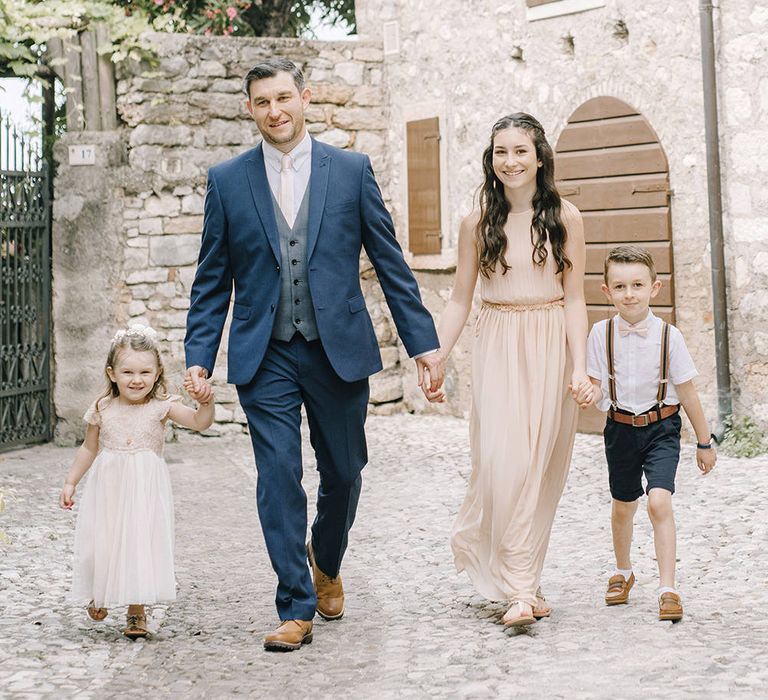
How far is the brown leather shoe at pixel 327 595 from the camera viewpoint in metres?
4.47

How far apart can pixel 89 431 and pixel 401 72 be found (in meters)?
6.64

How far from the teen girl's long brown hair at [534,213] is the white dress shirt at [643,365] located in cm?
32

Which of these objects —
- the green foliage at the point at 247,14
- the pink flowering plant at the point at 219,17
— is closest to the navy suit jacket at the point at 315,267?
the green foliage at the point at 247,14

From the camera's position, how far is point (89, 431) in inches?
172

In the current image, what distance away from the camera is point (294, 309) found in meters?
4.17

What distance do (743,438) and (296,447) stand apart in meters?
4.43

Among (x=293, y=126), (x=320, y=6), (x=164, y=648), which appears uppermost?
(x=320, y=6)

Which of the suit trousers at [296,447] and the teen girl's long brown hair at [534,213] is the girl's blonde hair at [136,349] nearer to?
the suit trousers at [296,447]

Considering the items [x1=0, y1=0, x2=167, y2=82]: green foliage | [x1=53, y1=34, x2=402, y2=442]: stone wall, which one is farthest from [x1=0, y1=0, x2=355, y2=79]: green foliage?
[x1=53, y1=34, x2=402, y2=442]: stone wall

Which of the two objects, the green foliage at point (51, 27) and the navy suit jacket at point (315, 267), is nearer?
the navy suit jacket at point (315, 267)

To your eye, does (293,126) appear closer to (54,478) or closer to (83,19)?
(54,478)

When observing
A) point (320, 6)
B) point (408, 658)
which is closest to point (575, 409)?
point (408, 658)

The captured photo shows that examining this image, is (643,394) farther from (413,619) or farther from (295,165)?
(295,165)

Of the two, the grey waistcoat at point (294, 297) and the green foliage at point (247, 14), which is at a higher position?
the green foliage at point (247, 14)
